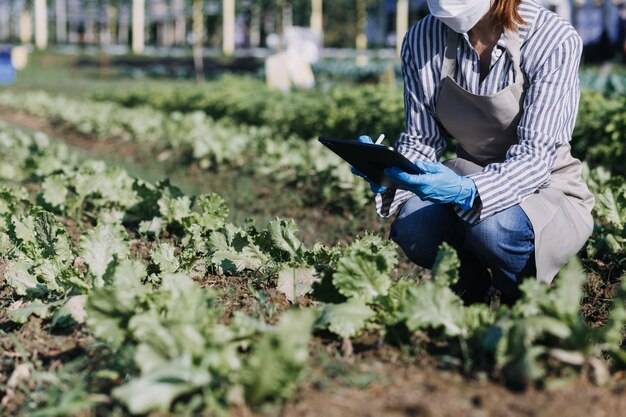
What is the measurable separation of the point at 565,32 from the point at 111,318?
196cm

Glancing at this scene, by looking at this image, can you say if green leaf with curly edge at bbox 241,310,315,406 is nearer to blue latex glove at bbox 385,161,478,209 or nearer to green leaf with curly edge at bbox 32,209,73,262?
blue latex glove at bbox 385,161,478,209

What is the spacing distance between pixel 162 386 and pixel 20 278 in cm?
158

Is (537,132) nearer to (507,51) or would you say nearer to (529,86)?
(529,86)

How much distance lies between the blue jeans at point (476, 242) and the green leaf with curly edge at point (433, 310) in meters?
0.84

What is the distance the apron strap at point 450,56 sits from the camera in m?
3.37

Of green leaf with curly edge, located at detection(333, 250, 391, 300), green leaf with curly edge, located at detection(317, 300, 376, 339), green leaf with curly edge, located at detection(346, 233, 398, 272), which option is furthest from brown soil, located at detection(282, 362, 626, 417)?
green leaf with curly edge, located at detection(346, 233, 398, 272)

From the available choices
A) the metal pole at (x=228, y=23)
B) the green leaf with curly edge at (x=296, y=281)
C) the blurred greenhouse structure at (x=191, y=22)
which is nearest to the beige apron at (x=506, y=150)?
the green leaf with curly edge at (x=296, y=281)

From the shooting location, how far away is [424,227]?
11.4ft

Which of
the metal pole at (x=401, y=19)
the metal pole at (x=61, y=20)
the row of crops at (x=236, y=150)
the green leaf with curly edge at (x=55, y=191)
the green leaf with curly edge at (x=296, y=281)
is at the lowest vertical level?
the metal pole at (x=61, y=20)

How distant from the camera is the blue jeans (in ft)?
10.5

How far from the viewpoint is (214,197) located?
13.4 feet

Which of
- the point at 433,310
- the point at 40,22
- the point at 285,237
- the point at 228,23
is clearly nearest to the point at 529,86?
the point at 285,237

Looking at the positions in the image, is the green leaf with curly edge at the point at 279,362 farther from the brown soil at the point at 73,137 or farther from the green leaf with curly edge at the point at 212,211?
the brown soil at the point at 73,137

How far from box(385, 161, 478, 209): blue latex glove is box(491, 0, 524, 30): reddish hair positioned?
0.63m
